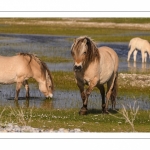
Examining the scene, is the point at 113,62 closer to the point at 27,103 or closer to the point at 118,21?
the point at 27,103

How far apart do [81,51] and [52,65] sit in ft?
32.6

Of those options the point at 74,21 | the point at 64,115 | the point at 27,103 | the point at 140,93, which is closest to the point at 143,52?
the point at 74,21

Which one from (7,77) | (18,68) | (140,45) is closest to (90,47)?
(18,68)

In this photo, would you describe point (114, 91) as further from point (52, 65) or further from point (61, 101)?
point (52, 65)

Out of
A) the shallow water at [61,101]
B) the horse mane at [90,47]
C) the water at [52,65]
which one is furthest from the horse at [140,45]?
the horse mane at [90,47]

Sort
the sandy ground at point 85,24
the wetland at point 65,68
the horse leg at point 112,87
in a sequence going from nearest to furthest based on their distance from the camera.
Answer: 1. the horse leg at point 112,87
2. the wetland at point 65,68
3. the sandy ground at point 85,24

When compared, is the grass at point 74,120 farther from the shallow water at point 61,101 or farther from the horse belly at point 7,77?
the horse belly at point 7,77

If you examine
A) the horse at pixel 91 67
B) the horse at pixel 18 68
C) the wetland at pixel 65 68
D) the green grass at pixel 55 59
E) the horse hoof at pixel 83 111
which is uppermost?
the horse at pixel 91 67

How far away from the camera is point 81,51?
1555cm

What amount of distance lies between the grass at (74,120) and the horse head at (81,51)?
1183 mm

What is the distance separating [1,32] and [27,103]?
1064 cm

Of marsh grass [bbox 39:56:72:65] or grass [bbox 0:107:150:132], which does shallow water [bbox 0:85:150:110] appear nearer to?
grass [bbox 0:107:150:132]

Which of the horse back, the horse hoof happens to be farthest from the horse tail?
the horse hoof

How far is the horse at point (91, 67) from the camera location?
15.6 meters
